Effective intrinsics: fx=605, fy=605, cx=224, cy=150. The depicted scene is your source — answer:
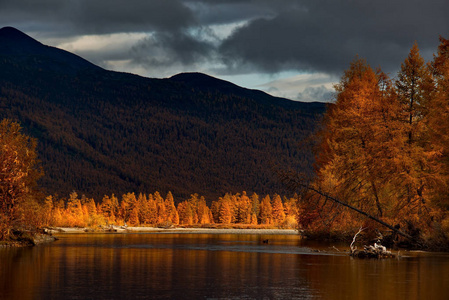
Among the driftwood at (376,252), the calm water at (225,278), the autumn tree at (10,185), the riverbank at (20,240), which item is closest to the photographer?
the calm water at (225,278)

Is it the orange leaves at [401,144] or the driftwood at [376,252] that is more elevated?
the orange leaves at [401,144]

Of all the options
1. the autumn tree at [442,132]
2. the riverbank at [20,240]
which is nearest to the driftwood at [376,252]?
the autumn tree at [442,132]

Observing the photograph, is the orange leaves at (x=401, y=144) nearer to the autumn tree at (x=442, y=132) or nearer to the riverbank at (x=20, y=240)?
the autumn tree at (x=442, y=132)

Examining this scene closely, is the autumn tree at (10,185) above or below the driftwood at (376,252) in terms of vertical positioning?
above

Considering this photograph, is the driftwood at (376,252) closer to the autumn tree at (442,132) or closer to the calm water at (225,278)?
the calm water at (225,278)

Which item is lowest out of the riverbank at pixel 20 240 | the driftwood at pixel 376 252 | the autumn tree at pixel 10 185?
the riverbank at pixel 20 240

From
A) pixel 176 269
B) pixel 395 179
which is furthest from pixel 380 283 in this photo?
pixel 395 179

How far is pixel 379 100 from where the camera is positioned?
5369 centimetres

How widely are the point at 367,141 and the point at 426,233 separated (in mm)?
8957

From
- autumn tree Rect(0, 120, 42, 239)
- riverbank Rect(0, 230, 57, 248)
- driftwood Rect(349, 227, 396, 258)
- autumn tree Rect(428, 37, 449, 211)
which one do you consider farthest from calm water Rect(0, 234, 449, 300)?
Answer: riverbank Rect(0, 230, 57, 248)

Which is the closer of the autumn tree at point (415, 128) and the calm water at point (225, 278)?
the calm water at point (225, 278)

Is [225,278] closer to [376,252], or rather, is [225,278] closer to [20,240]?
[376,252]

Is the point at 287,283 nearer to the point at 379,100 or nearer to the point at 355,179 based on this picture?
the point at 355,179

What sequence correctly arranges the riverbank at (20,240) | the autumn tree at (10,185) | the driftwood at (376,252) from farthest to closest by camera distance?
the riverbank at (20,240)
the autumn tree at (10,185)
the driftwood at (376,252)
